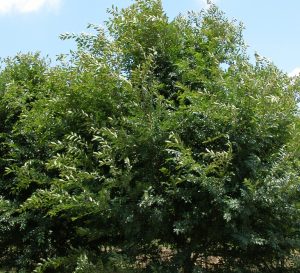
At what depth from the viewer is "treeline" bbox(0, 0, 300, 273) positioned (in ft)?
15.8

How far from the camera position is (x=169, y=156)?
5.04 metres

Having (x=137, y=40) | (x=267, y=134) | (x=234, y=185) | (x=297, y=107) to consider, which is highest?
(x=137, y=40)

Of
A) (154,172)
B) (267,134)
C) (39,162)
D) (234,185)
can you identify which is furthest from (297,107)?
(39,162)

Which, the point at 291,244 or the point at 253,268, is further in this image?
the point at 253,268

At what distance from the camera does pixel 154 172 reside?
5141 mm

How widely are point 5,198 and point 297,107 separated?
4008 millimetres

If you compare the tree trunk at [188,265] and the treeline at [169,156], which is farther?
the tree trunk at [188,265]

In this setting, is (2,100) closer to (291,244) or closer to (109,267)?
(109,267)

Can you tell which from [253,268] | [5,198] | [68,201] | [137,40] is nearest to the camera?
[68,201]

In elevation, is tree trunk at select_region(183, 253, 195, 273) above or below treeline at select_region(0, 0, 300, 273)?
below

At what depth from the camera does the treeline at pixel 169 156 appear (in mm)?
4805

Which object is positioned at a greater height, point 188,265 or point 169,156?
point 169,156

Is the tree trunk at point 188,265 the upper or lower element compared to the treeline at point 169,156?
lower

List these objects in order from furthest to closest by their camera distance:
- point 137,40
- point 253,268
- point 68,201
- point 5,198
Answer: point 5,198
point 137,40
point 253,268
point 68,201
